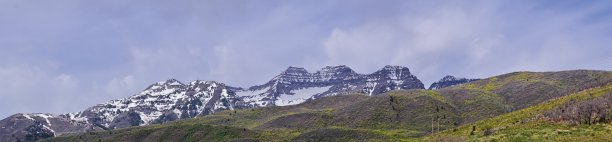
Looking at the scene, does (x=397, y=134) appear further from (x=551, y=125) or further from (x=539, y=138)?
(x=539, y=138)

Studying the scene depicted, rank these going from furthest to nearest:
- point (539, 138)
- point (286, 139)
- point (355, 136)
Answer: point (286, 139)
point (355, 136)
point (539, 138)

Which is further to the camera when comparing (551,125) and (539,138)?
(551,125)

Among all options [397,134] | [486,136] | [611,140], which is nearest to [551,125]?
[486,136]

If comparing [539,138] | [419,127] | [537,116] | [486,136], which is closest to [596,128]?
[539,138]

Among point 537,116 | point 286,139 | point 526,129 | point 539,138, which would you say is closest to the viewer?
point 539,138

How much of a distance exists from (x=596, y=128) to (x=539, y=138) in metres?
6.88

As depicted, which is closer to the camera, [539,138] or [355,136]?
[539,138]

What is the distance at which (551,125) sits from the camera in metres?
76.6

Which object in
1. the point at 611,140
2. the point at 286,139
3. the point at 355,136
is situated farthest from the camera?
the point at 286,139

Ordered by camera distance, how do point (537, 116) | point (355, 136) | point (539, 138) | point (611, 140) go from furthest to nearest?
point (355, 136), point (537, 116), point (539, 138), point (611, 140)

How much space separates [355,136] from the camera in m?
176

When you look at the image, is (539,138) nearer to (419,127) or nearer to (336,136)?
(336,136)

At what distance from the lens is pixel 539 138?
6544 cm

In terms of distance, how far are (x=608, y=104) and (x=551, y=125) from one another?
8.77 m
